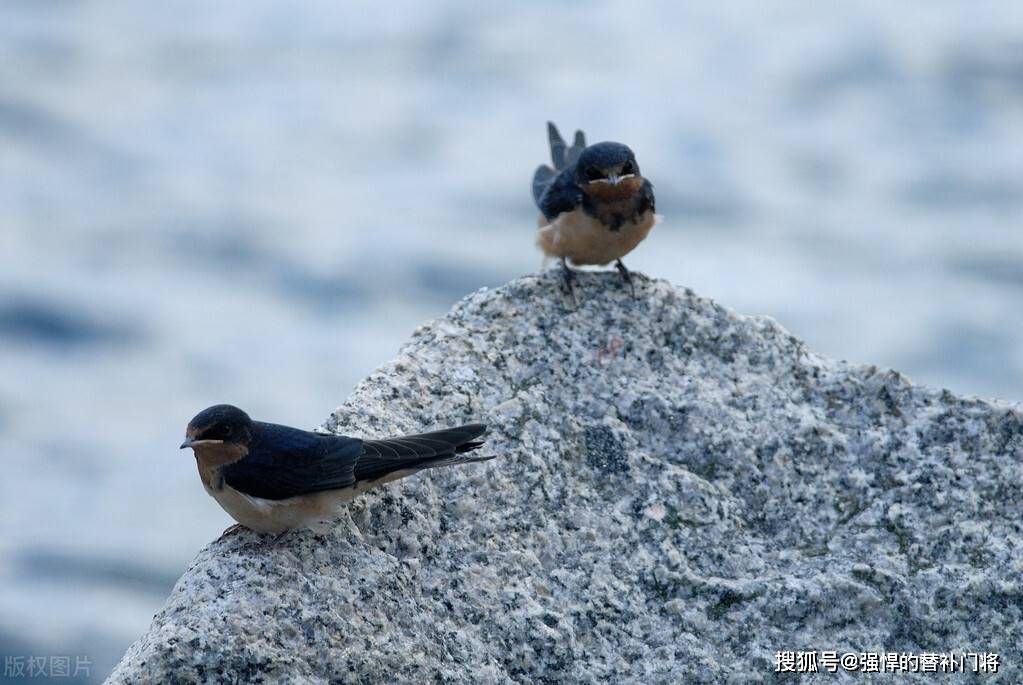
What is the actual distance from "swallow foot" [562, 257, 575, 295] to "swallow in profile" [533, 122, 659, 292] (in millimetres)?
256

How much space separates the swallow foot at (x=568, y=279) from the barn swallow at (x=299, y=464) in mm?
1105

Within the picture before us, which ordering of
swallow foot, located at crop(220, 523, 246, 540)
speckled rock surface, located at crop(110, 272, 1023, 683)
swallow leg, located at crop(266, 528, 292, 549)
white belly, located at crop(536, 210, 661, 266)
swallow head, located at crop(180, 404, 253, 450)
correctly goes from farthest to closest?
white belly, located at crop(536, 210, 661, 266) < swallow head, located at crop(180, 404, 253, 450) < swallow foot, located at crop(220, 523, 246, 540) < swallow leg, located at crop(266, 528, 292, 549) < speckled rock surface, located at crop(110, 272, 1023, 683)

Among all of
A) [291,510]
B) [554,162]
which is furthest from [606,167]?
[291,510]

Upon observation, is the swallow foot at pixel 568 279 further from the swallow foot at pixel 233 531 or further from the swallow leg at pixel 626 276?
the swallow foot at pixel 233 531

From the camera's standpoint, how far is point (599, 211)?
582 cm

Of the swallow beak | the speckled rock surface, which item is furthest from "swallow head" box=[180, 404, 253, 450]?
the speckled rock surface

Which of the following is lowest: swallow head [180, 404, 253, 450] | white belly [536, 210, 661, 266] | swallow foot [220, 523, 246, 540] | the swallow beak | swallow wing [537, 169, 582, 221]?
swallow foot [220, 523, 246, 540]

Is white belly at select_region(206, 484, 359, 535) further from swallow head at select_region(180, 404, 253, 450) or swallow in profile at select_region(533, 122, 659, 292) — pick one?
swallow in profile at select_region(533, 122, 659, 292)

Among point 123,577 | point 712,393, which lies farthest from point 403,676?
point 123,577

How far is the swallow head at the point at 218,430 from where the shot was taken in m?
4.41

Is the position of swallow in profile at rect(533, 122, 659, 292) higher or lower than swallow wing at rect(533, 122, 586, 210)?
lower

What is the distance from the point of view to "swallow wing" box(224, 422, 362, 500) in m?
3.99

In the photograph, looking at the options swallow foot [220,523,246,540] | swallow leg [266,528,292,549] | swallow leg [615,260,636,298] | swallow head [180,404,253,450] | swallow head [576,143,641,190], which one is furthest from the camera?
swallow head [576,143,641,190]

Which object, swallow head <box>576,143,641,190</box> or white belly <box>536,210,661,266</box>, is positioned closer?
white belly <box>536,210,661,266</box>
